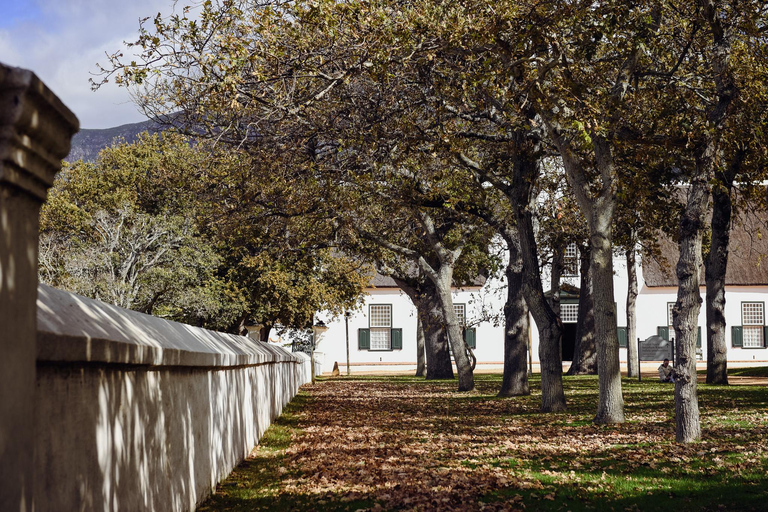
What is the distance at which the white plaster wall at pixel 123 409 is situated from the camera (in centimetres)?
305

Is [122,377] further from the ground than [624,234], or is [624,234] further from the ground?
[624,234]

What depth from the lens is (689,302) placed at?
1036cm

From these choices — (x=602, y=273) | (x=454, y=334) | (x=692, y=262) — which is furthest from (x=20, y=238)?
(x=454, y=334)

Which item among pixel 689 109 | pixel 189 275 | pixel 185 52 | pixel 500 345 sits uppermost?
pixel 185 52

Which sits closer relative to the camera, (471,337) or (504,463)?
(504,463)

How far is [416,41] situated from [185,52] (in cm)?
359

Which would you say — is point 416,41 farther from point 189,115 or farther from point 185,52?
point 189,115

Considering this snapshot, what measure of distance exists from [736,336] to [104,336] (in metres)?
44.5

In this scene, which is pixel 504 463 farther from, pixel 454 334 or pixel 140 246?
pixel 140 246

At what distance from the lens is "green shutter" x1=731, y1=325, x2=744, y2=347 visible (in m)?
43.4

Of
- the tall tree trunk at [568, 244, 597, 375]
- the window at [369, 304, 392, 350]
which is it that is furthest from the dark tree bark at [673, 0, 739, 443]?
the window at [369, 304, 392, 350]

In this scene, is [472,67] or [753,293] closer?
[472,67]

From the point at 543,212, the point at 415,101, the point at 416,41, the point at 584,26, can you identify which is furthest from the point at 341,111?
the point at 543,212

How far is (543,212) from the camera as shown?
22.1 metres
